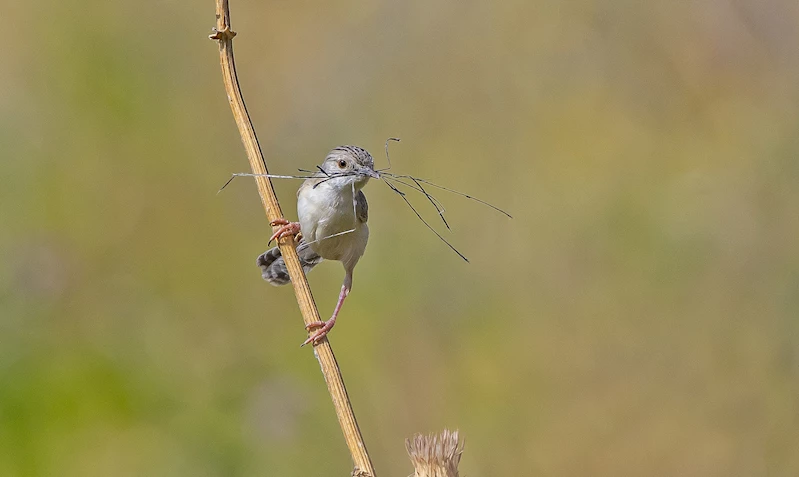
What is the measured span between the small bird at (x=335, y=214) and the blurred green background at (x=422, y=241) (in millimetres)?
1639

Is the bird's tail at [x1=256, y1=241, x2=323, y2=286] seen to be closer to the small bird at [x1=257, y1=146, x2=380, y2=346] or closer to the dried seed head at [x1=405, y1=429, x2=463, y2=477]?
the small bird at [x1=257, y1=146, x2=380, y2=346]

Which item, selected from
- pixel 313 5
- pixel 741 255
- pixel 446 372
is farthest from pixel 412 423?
pixel 313 5

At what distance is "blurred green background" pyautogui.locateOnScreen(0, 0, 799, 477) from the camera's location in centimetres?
570

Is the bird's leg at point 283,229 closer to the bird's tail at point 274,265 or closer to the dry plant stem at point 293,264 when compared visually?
the dry plant stem at point 293,264

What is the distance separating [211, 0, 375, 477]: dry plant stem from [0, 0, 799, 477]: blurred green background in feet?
10.0

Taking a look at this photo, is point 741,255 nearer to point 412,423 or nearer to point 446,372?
point 446,372

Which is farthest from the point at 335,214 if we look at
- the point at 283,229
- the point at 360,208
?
the point at 283,229

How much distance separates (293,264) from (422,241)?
12.8 feet

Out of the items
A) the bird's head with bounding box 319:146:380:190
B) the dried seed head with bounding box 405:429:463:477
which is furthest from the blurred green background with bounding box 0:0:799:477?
the dried seed head with bounding box 405:429:463:477

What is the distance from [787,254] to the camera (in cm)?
613

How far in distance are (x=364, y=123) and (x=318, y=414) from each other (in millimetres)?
2559

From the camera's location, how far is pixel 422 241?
21.7 ft

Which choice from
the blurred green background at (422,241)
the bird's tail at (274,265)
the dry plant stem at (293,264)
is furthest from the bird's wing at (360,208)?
the blurred green background at (422,241)

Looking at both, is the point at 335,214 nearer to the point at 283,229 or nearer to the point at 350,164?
the point at 350,164
